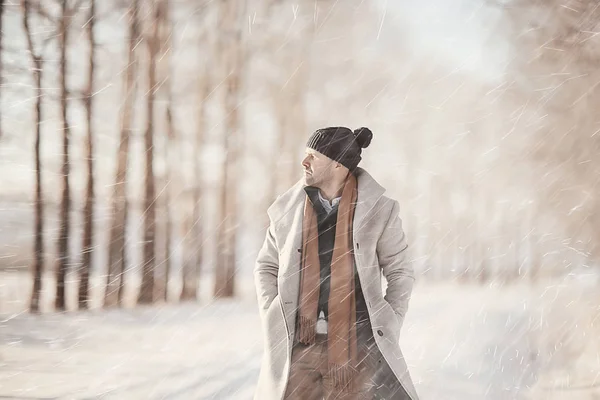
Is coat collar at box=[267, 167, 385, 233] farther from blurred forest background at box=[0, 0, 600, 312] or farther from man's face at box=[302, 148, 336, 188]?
blurred forest background at box=[0, 0, 600, 312]


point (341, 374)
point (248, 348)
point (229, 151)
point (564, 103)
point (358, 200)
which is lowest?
point (248, 348)

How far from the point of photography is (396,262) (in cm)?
131

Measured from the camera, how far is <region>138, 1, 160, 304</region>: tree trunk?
84.3 inches

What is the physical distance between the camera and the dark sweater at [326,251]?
128 centimetres

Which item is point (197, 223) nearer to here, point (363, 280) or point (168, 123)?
point (168, 123)

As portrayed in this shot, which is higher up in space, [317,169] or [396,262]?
[317,169]

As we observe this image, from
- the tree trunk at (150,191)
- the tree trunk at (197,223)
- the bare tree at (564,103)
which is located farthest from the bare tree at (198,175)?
the bare tree at (564,103)

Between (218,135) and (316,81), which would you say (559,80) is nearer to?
(316,81)

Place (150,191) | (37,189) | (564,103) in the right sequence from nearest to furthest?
(37,189)
(150,191)
(564,103)

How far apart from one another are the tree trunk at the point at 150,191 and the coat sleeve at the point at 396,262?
1130 millimetres

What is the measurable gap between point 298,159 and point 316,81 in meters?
0.32

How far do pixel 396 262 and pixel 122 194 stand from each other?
4.05ft

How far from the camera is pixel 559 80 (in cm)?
244

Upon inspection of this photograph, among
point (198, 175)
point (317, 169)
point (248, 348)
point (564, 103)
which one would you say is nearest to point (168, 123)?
point (198, 175)
